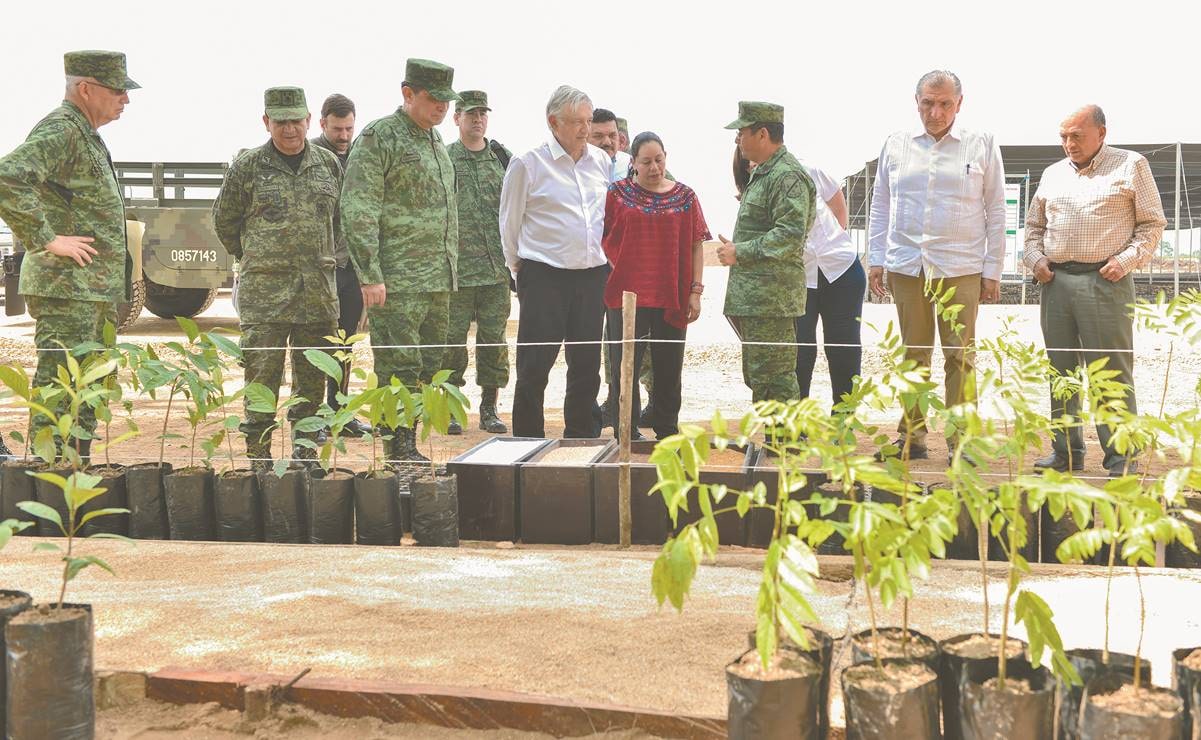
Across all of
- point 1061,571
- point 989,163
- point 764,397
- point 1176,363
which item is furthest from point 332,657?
point 1176,363

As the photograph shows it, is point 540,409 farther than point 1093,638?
Yes

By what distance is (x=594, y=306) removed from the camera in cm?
507

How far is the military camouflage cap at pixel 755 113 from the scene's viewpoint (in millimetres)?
4719

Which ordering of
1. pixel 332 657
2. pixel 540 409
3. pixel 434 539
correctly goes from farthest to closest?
pixel 540 409 → pixel 434 539 → pixel 332 657

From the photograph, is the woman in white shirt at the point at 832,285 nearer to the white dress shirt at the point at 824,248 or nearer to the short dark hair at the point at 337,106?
the white dress shirt at the point at 824,248

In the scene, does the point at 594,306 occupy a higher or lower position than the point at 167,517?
higher

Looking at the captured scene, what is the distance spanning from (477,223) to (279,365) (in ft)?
4.45

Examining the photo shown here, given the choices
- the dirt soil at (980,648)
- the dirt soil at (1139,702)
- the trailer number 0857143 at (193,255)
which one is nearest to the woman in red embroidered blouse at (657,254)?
the dirt soil at (980,648)

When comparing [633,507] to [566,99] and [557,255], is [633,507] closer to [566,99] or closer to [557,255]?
[557,255]

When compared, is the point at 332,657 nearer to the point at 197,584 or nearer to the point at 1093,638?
the point at 197,584

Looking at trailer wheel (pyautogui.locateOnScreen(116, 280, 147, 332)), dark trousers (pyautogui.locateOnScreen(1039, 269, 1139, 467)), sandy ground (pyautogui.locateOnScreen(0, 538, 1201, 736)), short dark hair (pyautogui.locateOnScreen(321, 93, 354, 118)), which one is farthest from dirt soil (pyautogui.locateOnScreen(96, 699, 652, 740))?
trailer wheel (pyautogui.locateOnScreen(116, 280, 147, 332))

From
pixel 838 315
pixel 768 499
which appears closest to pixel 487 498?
pixel 768 499

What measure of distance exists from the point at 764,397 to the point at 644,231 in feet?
2.72

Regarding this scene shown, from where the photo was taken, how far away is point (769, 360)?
4816 mm
